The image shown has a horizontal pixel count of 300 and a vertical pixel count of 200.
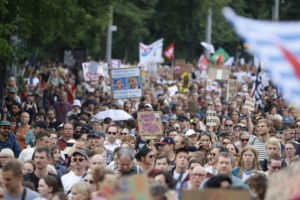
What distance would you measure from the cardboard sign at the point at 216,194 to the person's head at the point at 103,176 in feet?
6.48

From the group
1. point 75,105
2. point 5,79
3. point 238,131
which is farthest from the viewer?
point 5,79

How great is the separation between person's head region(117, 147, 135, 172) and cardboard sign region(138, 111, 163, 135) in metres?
5.10

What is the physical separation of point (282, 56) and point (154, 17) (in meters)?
55.9

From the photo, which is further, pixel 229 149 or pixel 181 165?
pixel 229 149

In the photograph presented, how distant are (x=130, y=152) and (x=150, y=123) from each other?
17.4ft

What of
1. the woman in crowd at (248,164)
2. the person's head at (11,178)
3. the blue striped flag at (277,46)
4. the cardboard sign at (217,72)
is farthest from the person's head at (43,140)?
the cardboard sign at (217,72)

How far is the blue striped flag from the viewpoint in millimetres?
6723

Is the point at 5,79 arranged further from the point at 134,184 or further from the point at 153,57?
the point at 134,184

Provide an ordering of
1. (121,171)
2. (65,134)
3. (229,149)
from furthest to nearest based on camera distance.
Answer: (65,134) < (229,149) < (121,171)

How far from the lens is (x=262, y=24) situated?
6.91m

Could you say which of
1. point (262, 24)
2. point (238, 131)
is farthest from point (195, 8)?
point (262, 24)

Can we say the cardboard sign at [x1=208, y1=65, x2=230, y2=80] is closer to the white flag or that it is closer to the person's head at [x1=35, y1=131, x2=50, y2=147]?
the white flag

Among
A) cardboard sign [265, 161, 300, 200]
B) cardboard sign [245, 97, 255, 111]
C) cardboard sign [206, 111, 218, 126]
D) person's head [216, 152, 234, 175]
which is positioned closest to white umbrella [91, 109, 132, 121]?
cardboard sign [206, 111, 218, 126]

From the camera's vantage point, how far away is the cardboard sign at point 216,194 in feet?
23.6
